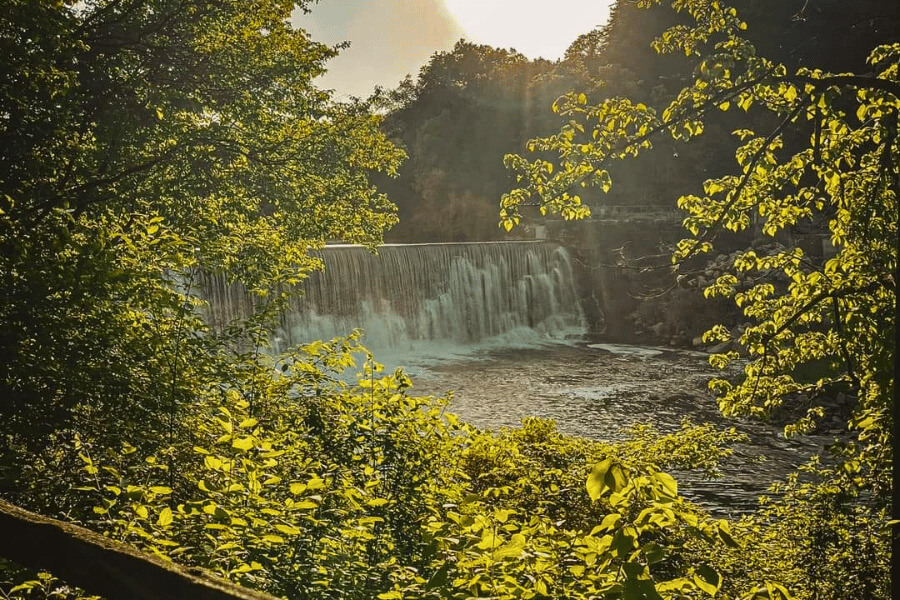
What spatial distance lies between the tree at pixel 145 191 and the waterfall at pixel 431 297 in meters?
8.30

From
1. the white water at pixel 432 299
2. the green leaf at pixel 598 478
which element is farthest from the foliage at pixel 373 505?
the white water at pixel 432 299

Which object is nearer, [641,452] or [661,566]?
[661,566]

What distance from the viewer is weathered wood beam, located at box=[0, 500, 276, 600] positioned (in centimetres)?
168

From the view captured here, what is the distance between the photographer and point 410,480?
17.7ft

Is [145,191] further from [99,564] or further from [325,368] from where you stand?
[99,564]

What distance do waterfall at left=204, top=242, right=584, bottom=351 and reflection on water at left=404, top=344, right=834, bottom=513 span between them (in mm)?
2976

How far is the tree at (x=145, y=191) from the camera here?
15.7ft

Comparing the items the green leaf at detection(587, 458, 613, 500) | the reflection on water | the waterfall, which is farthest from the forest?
the waterfall

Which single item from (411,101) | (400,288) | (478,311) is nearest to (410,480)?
(400,288)

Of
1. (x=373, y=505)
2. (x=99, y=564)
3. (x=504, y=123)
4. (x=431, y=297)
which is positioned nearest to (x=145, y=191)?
(x=373, y=505)

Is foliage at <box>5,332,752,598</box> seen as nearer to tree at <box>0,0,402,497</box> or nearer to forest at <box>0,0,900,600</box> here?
forest at <box>0,0,900,600</box>

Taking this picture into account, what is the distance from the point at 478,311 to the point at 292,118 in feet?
61.7

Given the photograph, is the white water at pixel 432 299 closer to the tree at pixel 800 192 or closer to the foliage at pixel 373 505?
the foliage at pixel 373 505

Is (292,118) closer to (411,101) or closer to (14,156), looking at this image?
(14,156)
